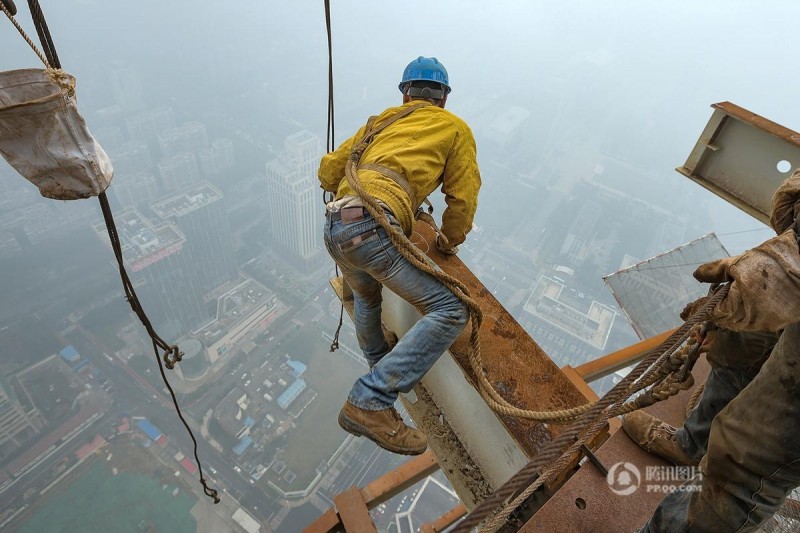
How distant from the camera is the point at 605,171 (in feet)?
171

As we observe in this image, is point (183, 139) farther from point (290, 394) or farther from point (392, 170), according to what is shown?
point (392, 170)

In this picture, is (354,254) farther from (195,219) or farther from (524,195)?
(524,195)

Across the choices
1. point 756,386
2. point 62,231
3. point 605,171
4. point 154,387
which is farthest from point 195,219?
point 605,171

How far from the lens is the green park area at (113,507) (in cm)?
1739

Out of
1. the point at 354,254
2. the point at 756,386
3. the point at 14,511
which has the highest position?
the point at 756,386

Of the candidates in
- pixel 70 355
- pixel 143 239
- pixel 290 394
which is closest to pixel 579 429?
pixel 290 394

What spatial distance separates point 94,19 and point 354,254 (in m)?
83.0

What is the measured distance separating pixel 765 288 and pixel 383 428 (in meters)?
1.54

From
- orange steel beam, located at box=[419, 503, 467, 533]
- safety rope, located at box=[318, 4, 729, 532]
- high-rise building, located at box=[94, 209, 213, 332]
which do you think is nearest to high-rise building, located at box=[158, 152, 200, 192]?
high-rise building, located at box=[94, 209, 213, 332]

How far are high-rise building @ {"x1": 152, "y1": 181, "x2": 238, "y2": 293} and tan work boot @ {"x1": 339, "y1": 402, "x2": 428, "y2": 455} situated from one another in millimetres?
31447

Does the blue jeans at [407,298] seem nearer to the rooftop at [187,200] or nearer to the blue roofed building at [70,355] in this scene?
the blue roofed building at [70,355]

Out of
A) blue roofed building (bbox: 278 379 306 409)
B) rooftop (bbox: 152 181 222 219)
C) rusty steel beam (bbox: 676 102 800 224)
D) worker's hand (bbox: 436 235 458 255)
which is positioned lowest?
blue roofed building (bbox: 278 379 306 409)

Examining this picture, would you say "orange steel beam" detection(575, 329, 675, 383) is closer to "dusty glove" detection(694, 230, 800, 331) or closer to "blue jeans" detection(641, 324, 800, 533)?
"blue jeans" detection(641, 324, 800, 533)

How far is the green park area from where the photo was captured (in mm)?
17391
